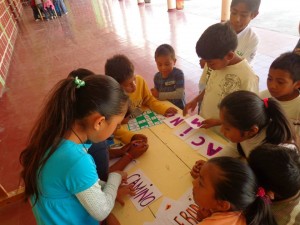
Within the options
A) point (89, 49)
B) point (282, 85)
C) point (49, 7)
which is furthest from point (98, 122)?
point (49, 7)

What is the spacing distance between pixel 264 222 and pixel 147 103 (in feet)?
3.86

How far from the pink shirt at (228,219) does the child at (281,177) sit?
0.13 m

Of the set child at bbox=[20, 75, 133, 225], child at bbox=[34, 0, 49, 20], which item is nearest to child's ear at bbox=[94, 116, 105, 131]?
child at bbox=[20, 75, 133, 225]

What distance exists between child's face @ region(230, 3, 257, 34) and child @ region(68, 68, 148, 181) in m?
1.29

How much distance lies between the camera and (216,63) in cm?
143

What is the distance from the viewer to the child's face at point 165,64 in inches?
77.4

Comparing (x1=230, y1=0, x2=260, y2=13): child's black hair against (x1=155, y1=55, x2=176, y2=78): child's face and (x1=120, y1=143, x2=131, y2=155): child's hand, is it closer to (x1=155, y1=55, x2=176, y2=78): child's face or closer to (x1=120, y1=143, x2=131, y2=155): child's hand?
(x1=155, y1=55, x2=176, y2=78): child's face

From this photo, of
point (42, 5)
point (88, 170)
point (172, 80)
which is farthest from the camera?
point (42, 5)

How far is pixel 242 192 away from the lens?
2.52ft

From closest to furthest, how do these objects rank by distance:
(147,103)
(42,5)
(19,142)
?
(147,103)
(19,142)
(42,5)

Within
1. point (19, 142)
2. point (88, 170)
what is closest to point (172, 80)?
point (88, 170)

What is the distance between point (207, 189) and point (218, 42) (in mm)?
874

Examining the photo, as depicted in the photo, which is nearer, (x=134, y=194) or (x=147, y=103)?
(x=134, y=194)

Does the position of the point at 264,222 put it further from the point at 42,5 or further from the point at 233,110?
the point at 42,5
